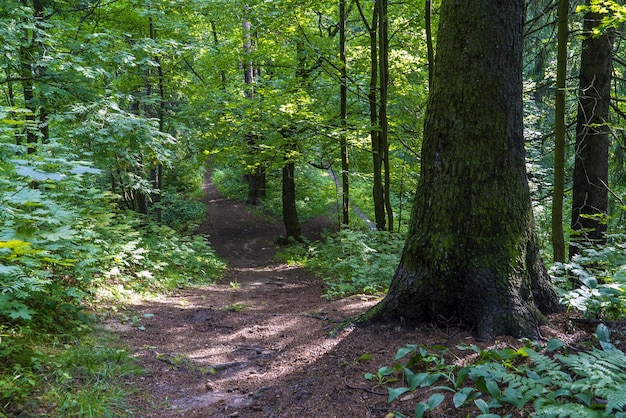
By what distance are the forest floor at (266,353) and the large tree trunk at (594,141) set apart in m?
4.19

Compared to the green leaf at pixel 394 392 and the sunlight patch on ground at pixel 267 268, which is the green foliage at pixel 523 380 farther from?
the sunlight patch on ground at pixel 267 268

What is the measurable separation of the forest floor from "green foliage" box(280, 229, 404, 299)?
57cm

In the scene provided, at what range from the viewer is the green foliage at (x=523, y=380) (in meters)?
1.94

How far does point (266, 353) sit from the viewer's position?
4.30 m

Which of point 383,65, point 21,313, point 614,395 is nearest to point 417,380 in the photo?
point 614,395

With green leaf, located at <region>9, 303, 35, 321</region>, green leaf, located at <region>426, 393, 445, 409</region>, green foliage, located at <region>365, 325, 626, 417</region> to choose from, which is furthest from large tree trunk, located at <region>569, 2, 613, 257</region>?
green leaf, located at <region>9, 303, 35, 321</region>

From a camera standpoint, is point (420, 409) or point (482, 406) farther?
point (420, 409)

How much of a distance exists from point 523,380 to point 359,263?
5.47 m

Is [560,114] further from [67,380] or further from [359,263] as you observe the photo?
[67,380]

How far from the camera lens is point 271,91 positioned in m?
10.4

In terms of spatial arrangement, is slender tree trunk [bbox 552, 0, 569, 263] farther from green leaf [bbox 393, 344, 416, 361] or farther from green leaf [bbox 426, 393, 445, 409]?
green leaf [bbox 426, 393, 445, 409]

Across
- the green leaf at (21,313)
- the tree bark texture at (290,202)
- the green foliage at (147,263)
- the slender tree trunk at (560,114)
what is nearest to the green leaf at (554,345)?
the slender tree trunk at (560,114)

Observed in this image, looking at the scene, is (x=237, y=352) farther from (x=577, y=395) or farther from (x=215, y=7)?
(x=215, y=7)

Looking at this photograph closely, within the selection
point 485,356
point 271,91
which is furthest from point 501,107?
point 271,91
